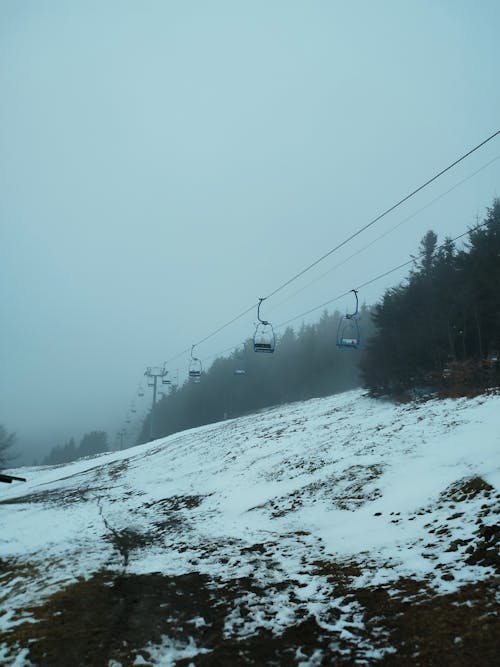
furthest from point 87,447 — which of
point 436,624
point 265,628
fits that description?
point 436,624

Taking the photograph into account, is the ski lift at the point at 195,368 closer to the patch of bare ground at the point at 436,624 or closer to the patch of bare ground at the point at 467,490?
the patch of bare ground at the point at 467,490

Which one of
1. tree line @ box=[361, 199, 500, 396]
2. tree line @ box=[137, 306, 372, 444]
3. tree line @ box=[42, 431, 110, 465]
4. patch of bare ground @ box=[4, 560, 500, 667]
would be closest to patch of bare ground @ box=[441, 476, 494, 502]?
patch of bare ground @ box=[4, 560, 500, 667]

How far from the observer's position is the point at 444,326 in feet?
102

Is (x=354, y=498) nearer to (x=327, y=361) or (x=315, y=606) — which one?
(x=315, y=606)

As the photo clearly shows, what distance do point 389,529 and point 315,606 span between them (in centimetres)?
417

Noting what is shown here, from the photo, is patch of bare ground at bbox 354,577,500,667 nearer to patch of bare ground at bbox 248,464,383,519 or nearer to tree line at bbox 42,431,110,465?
patch of bare ground at bbox 248,464,383,519

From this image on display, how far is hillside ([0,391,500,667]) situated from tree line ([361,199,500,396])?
892 cm

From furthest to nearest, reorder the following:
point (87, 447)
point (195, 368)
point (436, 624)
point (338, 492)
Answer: point (87, 447), point (195, 368), point (338, 492), point (436, 624)

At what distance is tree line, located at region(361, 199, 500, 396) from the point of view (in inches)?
1104

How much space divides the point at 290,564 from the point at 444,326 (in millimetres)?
26668

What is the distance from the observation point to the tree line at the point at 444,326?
28047 mm

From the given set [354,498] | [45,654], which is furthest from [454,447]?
[45,654]

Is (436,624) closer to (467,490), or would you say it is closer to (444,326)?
(467,490)

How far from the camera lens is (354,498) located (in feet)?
44.6
